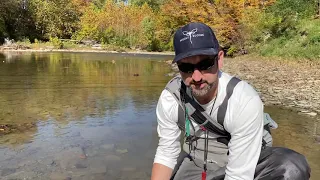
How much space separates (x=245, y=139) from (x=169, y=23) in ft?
116

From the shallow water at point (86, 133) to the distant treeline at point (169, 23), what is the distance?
10.2 metres

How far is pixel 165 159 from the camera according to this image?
8.61ft

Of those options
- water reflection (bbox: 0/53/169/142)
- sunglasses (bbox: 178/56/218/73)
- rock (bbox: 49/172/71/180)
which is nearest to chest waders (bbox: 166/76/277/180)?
sunglasses (bbox: 178/56/218/73)

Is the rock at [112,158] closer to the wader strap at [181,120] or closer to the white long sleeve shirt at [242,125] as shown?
the wader strap at [181,120]

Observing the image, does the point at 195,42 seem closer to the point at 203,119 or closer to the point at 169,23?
the point at 203,119

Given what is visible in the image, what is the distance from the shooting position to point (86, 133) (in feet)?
21.5

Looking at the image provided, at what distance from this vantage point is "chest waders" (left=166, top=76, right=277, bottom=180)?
2.29 metres

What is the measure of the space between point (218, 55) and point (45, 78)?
13237 millimetres

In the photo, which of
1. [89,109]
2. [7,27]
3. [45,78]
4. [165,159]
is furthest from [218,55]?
[7,27]

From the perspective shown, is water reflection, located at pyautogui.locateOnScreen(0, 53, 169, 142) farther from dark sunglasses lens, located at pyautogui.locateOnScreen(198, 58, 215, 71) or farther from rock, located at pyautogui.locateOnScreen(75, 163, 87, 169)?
dark sunglasses lens, located at pyautogui.locateOnScreen(198, 58, 215, 71)

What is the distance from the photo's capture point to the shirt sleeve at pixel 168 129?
2.49 m

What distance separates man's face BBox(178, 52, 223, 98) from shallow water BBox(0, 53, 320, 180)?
2.59m

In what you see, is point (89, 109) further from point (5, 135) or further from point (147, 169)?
point (147, 169)

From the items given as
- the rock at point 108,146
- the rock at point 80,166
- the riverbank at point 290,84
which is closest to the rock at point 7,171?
the rock at point 80,166
